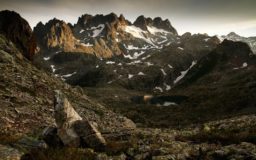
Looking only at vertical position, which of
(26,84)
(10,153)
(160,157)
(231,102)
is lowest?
(231,102)

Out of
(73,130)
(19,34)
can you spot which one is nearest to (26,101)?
(73,130)

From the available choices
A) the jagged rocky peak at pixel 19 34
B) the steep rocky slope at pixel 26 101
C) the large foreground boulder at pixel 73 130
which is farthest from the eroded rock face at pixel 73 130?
the jagged rocky peak at pixel 19 34

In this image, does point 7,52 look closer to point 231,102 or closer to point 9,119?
point 9,119

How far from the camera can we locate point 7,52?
56688 mm

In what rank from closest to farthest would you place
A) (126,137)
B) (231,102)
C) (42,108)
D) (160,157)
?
(160,157)
(126,137)
(42,108)
(231,102)

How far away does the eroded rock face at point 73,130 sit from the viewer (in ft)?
73.1

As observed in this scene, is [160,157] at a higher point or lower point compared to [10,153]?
lower

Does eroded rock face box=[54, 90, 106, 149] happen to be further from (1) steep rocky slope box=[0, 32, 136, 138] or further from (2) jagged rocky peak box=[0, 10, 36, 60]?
(2) jagged rocky peak box=[0, 10, 36, 60]

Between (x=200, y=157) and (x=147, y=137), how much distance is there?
8.62 m

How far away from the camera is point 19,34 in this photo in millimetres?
85188

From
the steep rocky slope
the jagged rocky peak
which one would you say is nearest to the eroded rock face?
the steep rocky slope

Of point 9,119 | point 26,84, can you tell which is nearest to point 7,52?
point 26,84

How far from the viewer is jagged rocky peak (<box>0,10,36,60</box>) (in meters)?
81.0

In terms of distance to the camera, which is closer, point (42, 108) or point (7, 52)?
point (42, 108)
